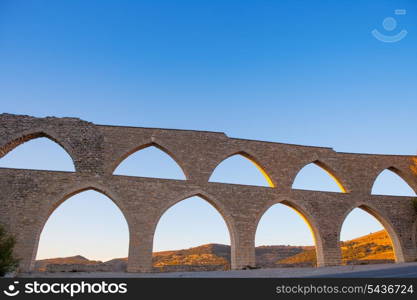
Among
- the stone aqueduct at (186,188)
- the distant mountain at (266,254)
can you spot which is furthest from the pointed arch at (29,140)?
the distant mountain at (266,254)

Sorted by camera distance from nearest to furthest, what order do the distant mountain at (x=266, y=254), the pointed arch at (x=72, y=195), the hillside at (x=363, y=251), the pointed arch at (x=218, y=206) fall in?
the pointed arch at (x=72, y=195) < the pointed arch at (x=218, y=206) < the distant mountain at (x=266, y=254) < the hillside at (x=363, y=251)

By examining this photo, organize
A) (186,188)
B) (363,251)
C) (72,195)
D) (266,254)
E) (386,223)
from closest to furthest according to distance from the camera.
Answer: (72,195) → (186,188) → (386,223) → (363,251) → (266,254)

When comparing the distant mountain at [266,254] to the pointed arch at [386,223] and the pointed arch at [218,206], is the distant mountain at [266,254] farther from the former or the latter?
the pointed arch at [218,206]

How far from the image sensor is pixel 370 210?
16125 mm

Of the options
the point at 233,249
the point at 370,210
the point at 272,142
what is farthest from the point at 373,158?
the point at 233,249

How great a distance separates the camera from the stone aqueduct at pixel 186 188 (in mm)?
12734

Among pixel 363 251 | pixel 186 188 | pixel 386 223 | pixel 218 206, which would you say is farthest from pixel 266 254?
pixel 186 188

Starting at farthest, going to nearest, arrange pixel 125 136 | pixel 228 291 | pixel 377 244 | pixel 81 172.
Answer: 1. pixel 377 244
2. pixel 125 136
3. pixel 81 172
4. pixel 228 291

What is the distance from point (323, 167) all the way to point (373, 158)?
2660 mm

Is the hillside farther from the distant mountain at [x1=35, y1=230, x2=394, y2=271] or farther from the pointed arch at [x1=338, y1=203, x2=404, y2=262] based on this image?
the pointed arch at [x1=338, y1=203, x2=404, y2=262]

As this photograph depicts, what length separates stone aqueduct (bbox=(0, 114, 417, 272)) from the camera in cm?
1273

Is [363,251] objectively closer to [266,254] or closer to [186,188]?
[266,254]

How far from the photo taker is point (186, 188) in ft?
46.1

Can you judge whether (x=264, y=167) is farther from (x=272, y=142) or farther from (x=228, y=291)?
(x=228, y=291)
